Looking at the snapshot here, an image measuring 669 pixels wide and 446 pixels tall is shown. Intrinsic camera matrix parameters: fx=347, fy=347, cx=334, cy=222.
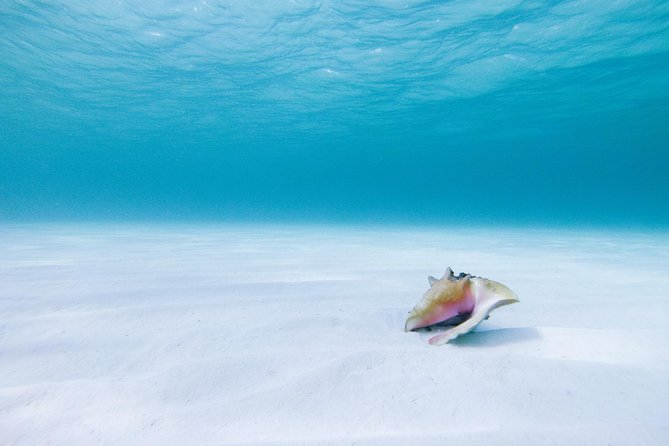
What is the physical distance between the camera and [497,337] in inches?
94.5

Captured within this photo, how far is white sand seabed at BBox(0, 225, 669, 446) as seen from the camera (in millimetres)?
1446

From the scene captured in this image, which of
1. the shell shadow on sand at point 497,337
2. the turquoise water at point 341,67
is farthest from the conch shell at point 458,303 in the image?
the turquoise water at point 341,67

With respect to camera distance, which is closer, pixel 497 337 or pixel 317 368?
pixel 317 368

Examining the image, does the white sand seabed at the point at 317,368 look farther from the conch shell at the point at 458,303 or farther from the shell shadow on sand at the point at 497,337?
the conch shell at the point at 458,303

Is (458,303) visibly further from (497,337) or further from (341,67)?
(341,67)

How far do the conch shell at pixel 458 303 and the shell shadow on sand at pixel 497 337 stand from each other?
0.13 m

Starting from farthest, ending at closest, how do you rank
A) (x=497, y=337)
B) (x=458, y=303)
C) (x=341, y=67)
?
(x=341, y=67)
(x=497, y=337)
(x=458, y=303)

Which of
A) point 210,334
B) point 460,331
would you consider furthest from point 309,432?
point 210,334

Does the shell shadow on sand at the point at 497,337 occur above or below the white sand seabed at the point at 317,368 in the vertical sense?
above

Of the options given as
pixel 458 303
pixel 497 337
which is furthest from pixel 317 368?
pixel 497 337

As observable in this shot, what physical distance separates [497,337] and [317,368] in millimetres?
1299

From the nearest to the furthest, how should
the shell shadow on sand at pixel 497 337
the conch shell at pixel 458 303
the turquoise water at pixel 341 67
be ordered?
the conch shell at pixel 458 303 → the shell shadow on sand at pixel 497 337 → the turquoise water at pixel 341 67

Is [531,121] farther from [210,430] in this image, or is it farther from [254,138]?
[210,430]

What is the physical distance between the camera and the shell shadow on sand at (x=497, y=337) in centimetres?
229
